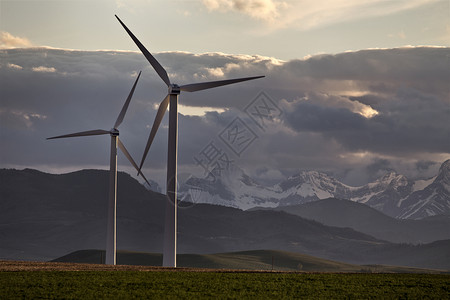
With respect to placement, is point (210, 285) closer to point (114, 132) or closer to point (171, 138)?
point (171, 138)

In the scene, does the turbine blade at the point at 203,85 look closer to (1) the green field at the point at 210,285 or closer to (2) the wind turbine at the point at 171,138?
(2) the wind turbine at the point at 171,138

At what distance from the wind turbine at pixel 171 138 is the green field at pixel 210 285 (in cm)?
1005

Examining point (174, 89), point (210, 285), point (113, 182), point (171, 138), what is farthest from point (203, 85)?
point (210, 285)

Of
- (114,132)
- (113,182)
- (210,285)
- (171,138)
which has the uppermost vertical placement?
(114,132)

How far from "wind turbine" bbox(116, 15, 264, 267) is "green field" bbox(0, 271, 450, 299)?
10.0m

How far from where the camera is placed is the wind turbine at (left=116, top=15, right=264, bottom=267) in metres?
98.2

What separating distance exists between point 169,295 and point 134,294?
343 cm

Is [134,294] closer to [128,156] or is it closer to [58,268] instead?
[58,268]

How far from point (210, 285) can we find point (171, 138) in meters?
28.5

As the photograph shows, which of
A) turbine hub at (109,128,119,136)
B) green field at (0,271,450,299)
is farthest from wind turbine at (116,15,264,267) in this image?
turbine hub at (109,128,119,136)

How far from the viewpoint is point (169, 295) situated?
69.1 meters

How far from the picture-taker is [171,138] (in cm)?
10000

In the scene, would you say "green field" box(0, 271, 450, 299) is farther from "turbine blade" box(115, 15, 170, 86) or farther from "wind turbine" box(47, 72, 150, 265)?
"wind turbine" box(47, 72, 150, 265)

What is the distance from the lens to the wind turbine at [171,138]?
9825cm
